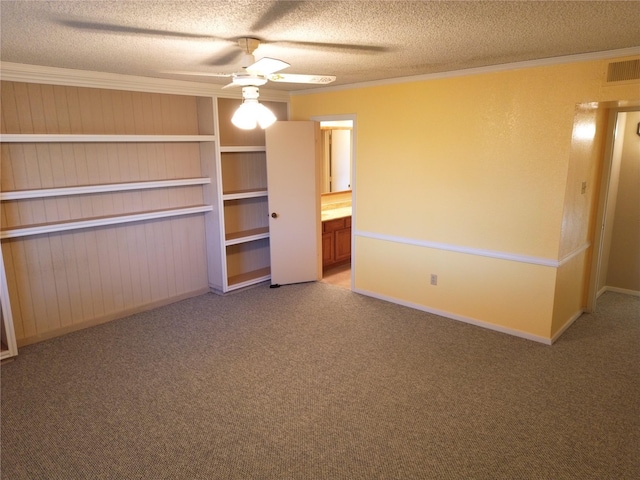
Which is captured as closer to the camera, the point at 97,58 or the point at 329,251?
the point at 97,58

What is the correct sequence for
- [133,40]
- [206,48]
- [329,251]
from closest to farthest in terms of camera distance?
[133,40]
[206,48]
[329,251]

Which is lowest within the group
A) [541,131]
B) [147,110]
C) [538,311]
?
[538,311]

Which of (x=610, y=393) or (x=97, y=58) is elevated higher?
(x=97, y=58)

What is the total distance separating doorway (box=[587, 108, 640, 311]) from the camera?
171 inches

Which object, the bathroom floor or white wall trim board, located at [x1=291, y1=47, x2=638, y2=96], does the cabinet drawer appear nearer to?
the bathroom floor

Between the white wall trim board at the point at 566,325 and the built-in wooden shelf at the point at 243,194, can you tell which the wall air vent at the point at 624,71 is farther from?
the built-in wooden shelf at the point at 243,194

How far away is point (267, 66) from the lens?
2336 mm

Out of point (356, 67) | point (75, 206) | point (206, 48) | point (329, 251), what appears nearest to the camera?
point (206, 48)

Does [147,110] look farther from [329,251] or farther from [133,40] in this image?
[329,251]

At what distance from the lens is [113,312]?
4.39 m

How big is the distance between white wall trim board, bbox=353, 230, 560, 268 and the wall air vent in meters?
1.43

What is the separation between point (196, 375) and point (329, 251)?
2954 mm

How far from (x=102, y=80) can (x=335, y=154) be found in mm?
3236

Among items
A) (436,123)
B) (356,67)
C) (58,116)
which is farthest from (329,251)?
(58,116)
